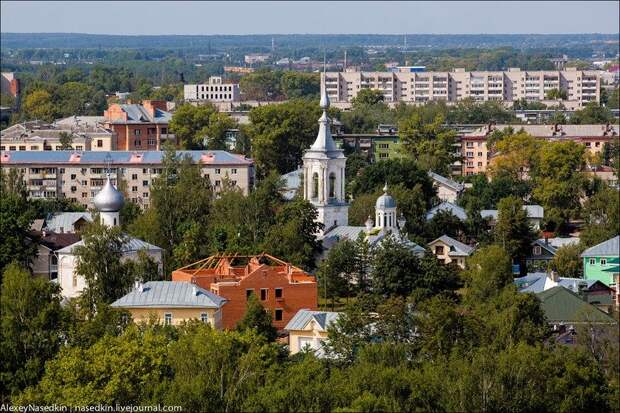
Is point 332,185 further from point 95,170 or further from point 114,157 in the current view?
point 114,157

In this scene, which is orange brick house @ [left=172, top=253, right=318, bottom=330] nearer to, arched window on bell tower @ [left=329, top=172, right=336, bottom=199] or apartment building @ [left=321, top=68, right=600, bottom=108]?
arched window on bell tower @ [left=329, top=172, right=336, bottom=199]

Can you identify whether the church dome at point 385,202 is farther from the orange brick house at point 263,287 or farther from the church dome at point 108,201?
the orange brick house at point 263,287

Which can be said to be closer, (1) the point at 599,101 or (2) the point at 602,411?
(2) the point at 602,411

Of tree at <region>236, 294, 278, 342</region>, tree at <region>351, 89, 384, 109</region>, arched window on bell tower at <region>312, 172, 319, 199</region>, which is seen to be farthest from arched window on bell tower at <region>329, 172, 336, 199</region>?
tree at <region>351, 89, 384, 109</region>

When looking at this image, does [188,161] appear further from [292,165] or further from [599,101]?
[599,101]

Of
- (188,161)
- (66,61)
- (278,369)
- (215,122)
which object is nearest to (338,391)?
(278,369)

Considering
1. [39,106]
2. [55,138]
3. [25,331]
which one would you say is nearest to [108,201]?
[25,331]
